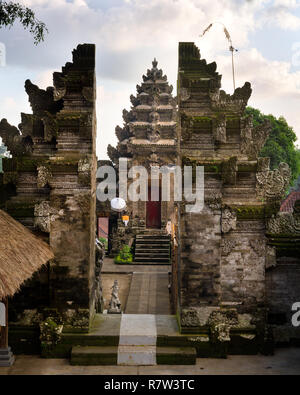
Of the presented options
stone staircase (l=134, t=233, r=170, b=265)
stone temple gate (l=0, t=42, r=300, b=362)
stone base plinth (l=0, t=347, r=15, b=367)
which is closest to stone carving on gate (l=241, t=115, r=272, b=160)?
stone temple gate (l=0, t=42, r=300, b=362)

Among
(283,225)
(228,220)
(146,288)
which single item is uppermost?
(228,220)

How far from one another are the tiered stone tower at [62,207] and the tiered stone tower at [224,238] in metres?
2.38

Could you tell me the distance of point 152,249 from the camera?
28078mm

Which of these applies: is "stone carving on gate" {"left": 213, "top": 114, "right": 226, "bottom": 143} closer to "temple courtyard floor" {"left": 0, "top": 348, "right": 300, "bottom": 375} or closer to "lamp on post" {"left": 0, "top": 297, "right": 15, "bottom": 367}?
"temple courtyard floor" {"left": 0, "top": 348, "right": 300, "bottom": 375}

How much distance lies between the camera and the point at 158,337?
9930 millimetres

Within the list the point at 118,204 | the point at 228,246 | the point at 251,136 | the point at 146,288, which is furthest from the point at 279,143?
the point at 228,246

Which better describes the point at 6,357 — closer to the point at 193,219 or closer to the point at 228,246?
the point at 193,219

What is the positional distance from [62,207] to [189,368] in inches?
189

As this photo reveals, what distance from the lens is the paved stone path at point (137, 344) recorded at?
9586 millimetres

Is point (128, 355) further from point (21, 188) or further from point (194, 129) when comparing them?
point (194, 129)

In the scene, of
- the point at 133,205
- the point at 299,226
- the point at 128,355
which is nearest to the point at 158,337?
Result: the point at 128,355

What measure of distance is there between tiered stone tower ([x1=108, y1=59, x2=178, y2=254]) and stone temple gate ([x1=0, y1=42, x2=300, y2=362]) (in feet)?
63.8

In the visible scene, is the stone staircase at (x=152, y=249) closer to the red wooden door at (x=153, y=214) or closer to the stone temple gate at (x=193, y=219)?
the red wooden door at (x=153, y=214)

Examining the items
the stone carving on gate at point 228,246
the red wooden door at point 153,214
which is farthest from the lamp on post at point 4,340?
the red wooden door at point 153,214
